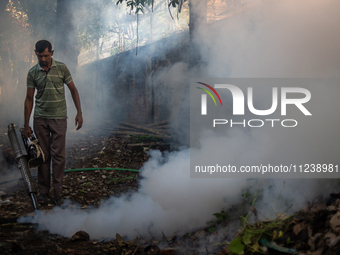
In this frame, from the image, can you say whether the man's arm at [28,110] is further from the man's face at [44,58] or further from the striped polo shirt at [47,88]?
the man's face at [44,58]

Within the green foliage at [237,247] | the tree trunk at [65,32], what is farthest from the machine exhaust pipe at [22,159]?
the tree trunk at [65,32]

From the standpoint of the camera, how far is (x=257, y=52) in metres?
3.08

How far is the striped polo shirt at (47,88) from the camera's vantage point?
2990mm

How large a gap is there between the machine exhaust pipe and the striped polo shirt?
31 centimetres

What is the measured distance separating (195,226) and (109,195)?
1530 mm

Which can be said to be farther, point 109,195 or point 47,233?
point 109,195

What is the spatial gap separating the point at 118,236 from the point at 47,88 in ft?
6.11

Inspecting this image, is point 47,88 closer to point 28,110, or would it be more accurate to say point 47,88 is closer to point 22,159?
point 28,110

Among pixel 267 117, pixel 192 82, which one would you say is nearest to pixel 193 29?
pixel 192 82

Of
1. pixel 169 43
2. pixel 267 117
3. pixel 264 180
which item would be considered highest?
pixel 169 43

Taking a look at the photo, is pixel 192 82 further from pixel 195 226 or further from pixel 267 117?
pixel 195 226

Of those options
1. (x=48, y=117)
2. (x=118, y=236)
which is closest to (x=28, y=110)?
(x=48, y=117)

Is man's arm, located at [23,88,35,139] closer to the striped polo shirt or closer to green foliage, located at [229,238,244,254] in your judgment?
the striped polo shirt

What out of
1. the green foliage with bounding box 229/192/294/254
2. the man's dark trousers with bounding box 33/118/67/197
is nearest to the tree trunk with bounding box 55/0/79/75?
the man's dark trousers with bounding box 33/118/67/197
